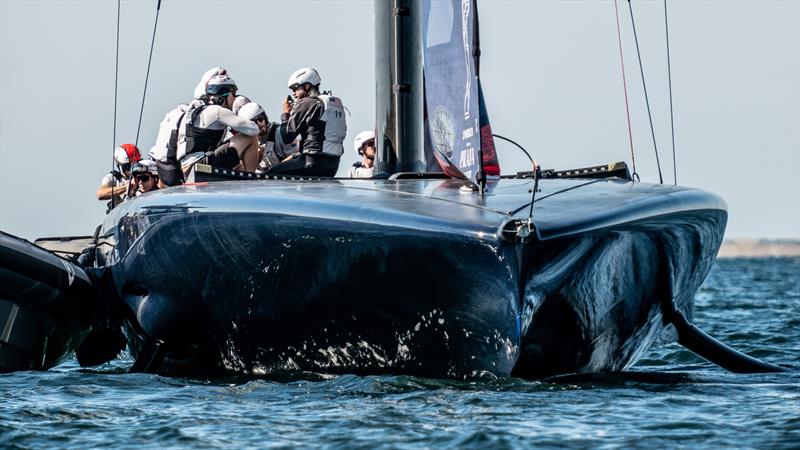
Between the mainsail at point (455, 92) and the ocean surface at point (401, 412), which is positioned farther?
the mainsail at point (455, 92)

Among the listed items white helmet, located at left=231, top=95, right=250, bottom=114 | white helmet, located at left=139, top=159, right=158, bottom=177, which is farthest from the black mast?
white helmet, located at left=139, top=159, right=158, bottom=177

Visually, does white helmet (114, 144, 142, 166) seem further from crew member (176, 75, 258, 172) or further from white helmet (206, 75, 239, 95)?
white helmet (206, 75, 239, 95)

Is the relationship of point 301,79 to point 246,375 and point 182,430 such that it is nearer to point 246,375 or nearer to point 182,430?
point 246,375

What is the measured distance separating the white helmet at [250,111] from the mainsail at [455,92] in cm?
283

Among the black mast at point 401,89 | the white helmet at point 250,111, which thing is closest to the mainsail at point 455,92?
the black mast at point 401,89

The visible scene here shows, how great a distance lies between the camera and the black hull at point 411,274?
6.50 m

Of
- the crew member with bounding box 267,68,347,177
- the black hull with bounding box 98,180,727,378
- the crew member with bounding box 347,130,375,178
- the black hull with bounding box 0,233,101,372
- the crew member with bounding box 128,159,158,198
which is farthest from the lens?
the crew member with bounding box 347,130,375,178

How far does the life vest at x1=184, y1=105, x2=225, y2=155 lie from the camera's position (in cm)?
991

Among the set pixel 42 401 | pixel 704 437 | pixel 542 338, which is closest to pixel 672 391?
pixel 542 338

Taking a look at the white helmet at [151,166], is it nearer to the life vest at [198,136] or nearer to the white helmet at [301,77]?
the life vest at [198,136]

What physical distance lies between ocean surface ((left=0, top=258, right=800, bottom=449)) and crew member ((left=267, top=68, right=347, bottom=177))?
252 cm

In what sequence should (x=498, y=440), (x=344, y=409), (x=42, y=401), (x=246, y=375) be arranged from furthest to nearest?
(x=246, y=375) → (x=42, y=401) → (x=344, y=409) → (x=498, y=440)

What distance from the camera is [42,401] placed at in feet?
23.1

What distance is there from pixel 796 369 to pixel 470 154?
2.28 m
